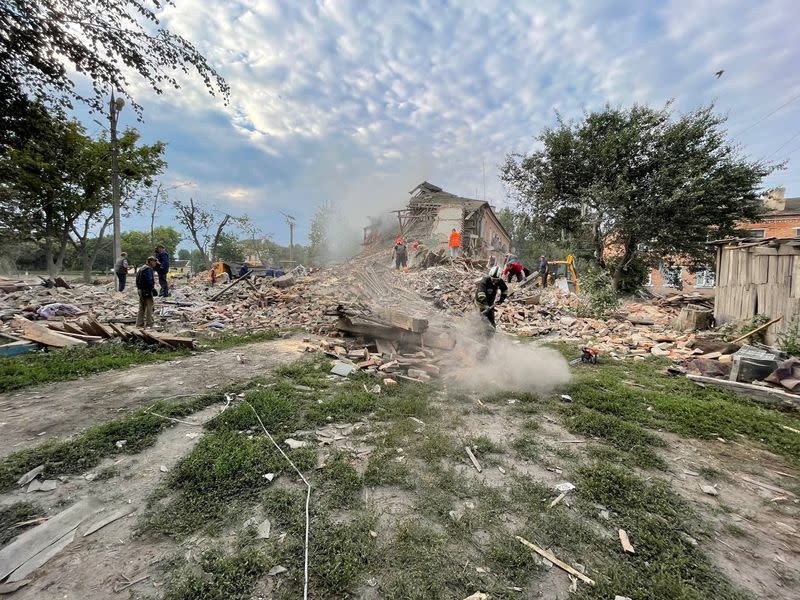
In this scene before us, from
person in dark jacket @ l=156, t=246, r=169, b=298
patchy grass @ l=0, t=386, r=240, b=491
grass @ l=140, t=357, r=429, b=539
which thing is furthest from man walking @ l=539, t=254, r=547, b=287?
person in dark jacket @ l=156, t=246, r=169, b=298

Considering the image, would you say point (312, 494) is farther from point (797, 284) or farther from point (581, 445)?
point (797, 284)

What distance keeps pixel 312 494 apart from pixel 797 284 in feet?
33.6

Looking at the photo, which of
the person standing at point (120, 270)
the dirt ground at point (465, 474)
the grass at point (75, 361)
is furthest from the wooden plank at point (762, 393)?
the person standing at point (120, 270)

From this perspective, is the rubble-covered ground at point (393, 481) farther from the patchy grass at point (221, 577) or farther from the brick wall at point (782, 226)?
the brick wall at point (782, 226)

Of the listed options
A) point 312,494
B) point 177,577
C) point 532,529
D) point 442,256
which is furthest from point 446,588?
point 442,256

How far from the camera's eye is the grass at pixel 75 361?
15.9ft

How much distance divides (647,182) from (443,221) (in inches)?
487

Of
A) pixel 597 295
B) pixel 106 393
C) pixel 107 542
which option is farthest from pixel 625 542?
pixel 597 295

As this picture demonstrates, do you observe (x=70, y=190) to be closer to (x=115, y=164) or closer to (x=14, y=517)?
(x=115, y=164)

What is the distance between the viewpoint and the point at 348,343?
24.2ft

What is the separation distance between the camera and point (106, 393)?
4480 millimetres

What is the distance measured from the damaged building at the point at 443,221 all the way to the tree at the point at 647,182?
6.83 m

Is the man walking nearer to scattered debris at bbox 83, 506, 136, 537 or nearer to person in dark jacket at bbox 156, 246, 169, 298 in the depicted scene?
person in dark jacket at bbox 156, 246, 169, 298

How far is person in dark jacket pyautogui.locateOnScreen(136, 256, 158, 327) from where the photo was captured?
786cm
